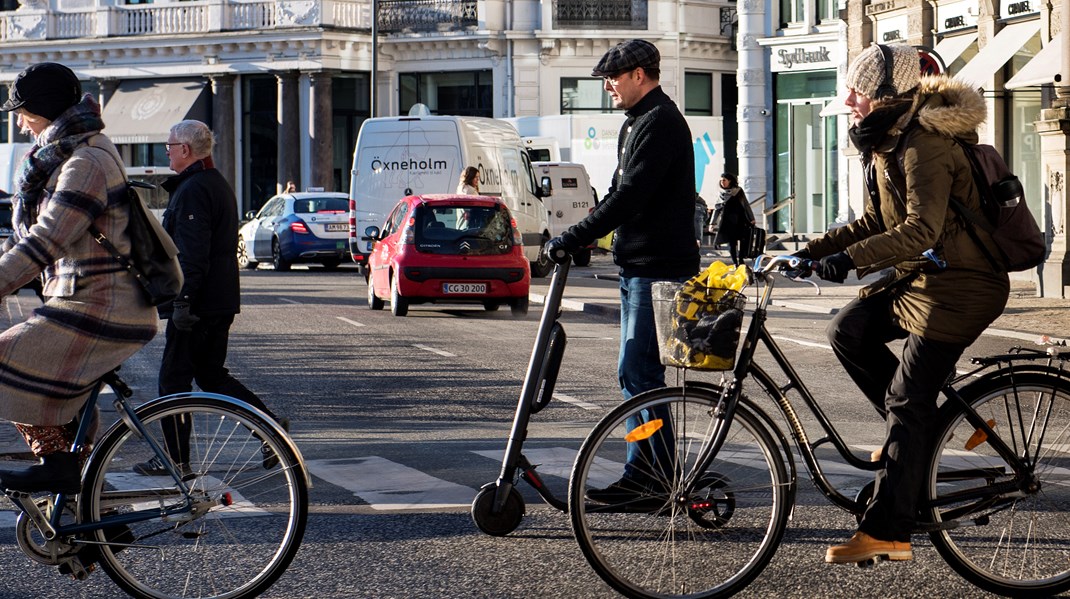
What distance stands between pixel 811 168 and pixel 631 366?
36491 mm

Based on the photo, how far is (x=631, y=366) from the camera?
259 inches

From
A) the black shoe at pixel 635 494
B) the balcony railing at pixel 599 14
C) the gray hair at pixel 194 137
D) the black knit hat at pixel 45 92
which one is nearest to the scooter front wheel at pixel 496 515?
the black shoe at pixel 635 494

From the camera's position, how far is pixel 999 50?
1058 inches

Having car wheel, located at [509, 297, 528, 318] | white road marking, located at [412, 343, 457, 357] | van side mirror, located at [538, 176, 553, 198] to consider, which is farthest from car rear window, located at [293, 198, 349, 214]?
white road marking, located at [412, 343, 457, 357]

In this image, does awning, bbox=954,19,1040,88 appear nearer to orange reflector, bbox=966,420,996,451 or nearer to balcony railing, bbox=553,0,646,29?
orange reflector, bbox=966,420,996,451

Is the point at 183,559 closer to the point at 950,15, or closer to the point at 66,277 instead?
the point at 66,277

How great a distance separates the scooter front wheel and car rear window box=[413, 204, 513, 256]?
14.3 m

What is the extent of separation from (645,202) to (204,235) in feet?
10.2

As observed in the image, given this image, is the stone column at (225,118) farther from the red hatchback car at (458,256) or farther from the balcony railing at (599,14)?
→ the red hatchback car at (458,256)

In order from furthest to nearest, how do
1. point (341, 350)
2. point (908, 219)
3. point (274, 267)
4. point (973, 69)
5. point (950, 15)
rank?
point (274, 267), point (950, 15), point (973, 69), point (341, 350), point (908, 219)

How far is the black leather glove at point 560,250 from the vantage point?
6.13 meters

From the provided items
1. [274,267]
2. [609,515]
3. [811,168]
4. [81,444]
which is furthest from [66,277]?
[811,168]

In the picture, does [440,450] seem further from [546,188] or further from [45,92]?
[546,188]

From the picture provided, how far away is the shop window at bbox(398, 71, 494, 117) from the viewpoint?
5075 cm
